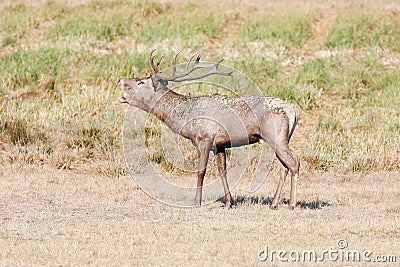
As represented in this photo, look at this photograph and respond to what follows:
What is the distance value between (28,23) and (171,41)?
5.81 m

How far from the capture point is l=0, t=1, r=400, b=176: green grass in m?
17.4

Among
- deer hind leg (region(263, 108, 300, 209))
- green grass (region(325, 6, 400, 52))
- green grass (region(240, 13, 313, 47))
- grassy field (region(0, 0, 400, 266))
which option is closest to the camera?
grassy field (region(0, 0, 400, 266))

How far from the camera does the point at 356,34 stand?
90.5 feet

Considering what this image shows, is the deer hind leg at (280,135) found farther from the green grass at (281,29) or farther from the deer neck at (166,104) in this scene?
the green grass at (281,29)

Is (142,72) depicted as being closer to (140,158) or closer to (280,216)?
(140,158)

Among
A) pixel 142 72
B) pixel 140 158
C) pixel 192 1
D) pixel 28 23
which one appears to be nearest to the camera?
pixel 140 158

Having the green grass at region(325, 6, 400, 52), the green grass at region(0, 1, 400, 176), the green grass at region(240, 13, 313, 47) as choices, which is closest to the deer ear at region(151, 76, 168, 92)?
the green grass at region(0, 1, 400, 176)

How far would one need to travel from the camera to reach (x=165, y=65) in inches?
961

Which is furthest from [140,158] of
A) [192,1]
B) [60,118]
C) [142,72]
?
[192,1]

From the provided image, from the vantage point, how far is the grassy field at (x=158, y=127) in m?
9.84

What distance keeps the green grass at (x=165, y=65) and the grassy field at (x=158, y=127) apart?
5cm

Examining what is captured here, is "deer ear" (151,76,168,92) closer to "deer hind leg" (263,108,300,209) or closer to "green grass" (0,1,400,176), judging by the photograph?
"deer hind leg" (263,108,300,209)

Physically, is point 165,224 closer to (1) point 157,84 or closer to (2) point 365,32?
(1) point 157,84

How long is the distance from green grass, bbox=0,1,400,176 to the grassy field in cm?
5
